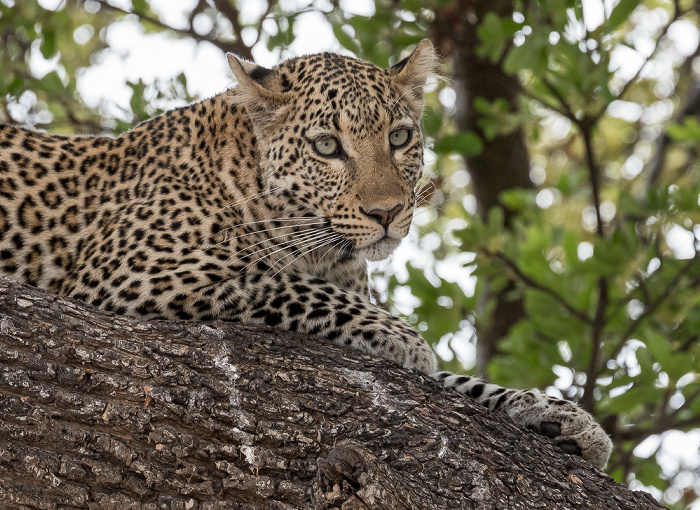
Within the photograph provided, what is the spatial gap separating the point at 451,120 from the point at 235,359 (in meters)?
8.39

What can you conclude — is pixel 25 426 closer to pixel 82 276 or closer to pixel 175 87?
pixel 82 276

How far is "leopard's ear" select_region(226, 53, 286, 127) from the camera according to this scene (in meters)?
5.75

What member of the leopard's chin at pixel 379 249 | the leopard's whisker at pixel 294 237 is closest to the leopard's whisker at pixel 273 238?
the leopard's whisker at pixel 294 237

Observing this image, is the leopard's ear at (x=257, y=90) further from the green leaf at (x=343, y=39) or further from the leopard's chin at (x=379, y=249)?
the green leaf at (x=343, y=39)

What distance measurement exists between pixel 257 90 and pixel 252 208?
0.78m

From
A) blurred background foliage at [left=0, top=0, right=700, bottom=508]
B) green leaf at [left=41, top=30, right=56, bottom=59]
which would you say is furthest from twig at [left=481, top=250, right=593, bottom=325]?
green leaf at [left=41, top=30, right=56, bottom=59]

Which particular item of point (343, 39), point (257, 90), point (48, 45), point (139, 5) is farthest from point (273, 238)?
point (48, 45)

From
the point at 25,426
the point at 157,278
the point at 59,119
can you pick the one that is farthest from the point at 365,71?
the point at 59,119

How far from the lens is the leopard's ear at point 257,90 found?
18.9 feet

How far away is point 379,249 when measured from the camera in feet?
18.6

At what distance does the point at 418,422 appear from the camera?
3.98 m

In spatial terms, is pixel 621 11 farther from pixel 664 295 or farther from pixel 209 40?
pixel 209 40

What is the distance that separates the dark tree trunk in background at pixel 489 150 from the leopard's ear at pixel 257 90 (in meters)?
4.22

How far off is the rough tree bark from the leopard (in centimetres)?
88
